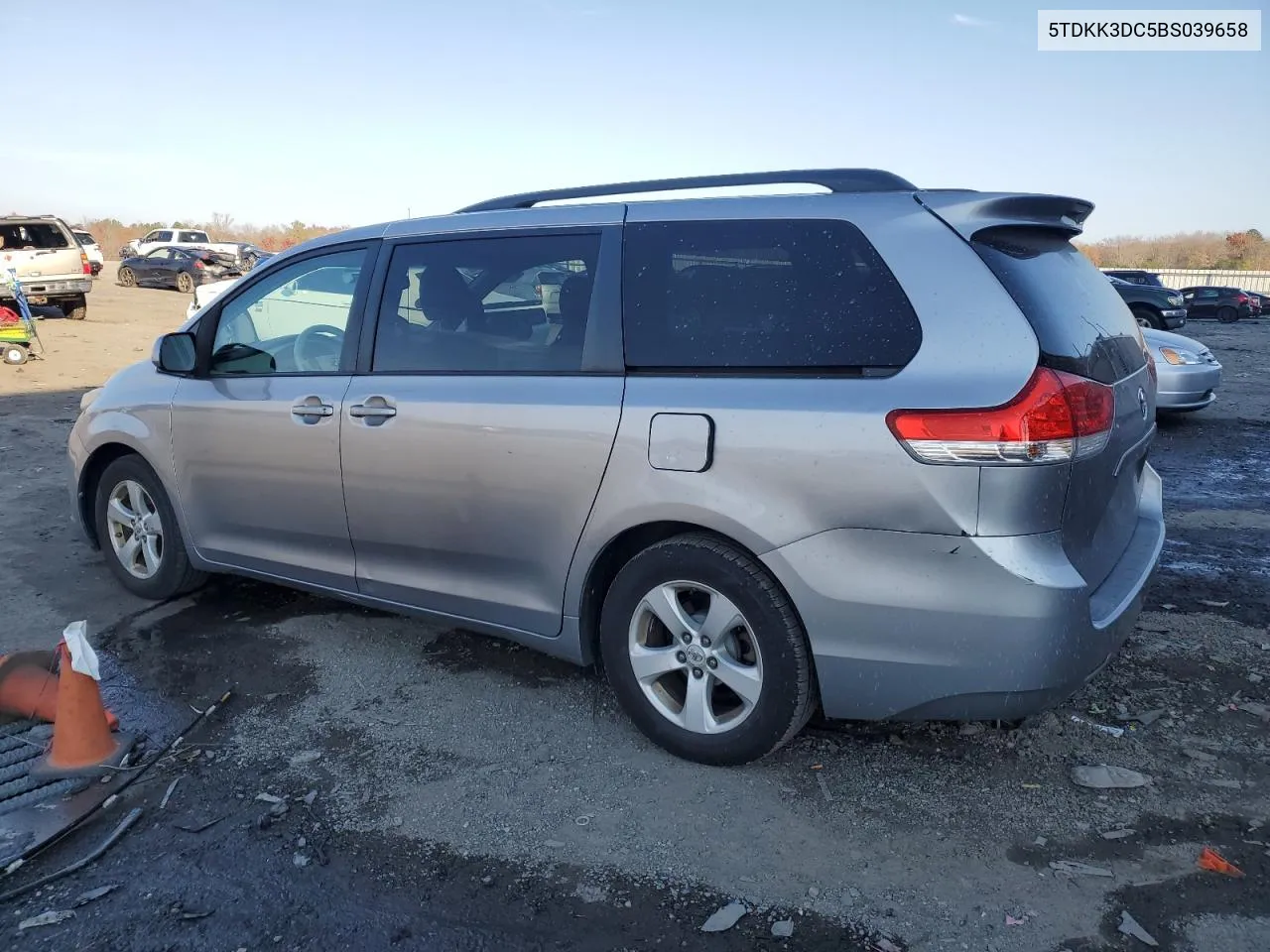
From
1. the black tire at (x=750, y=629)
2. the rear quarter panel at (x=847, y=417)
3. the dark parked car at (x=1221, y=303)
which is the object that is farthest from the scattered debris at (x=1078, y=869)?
the dark parked car at (x=1221, y=303)

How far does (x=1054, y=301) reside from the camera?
295cm

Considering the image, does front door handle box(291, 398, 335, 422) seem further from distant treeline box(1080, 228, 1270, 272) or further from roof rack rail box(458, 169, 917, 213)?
distant treeline box(1080, 228, 1270, 272)

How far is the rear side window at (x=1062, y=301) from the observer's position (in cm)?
281

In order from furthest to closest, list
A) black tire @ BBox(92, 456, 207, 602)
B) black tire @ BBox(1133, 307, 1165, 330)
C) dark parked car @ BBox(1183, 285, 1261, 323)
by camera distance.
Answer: dark parked car @ BBox(1183, 285, 1261, 323) → black tire @ BBox(1133, 307, 1165, 330) → black tire @ BBox(92, 456, 207, 602)

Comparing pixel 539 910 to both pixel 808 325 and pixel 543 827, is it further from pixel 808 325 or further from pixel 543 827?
pixel 808 325

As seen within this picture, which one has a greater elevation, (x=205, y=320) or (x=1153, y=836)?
(x=205, y=320)

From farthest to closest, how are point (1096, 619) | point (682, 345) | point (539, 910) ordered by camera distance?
point (682, 345)
point (1096, 619)
point (539, 910)

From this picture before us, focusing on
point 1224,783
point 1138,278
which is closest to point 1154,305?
point 1138,278

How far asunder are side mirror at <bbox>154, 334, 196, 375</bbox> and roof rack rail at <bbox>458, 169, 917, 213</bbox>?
1.62 metres

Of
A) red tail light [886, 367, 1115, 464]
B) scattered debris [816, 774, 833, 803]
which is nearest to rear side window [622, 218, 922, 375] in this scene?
red tail light [886, 367, 1115, 464]

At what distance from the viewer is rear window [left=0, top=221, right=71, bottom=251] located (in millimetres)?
18797

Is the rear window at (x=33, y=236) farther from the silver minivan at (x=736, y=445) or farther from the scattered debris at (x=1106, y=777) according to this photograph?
the scattered debris at (x=1106, y=777)

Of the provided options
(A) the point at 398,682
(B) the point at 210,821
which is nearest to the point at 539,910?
(B) the point at 210,821

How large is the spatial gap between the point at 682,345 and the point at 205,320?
2572mm
